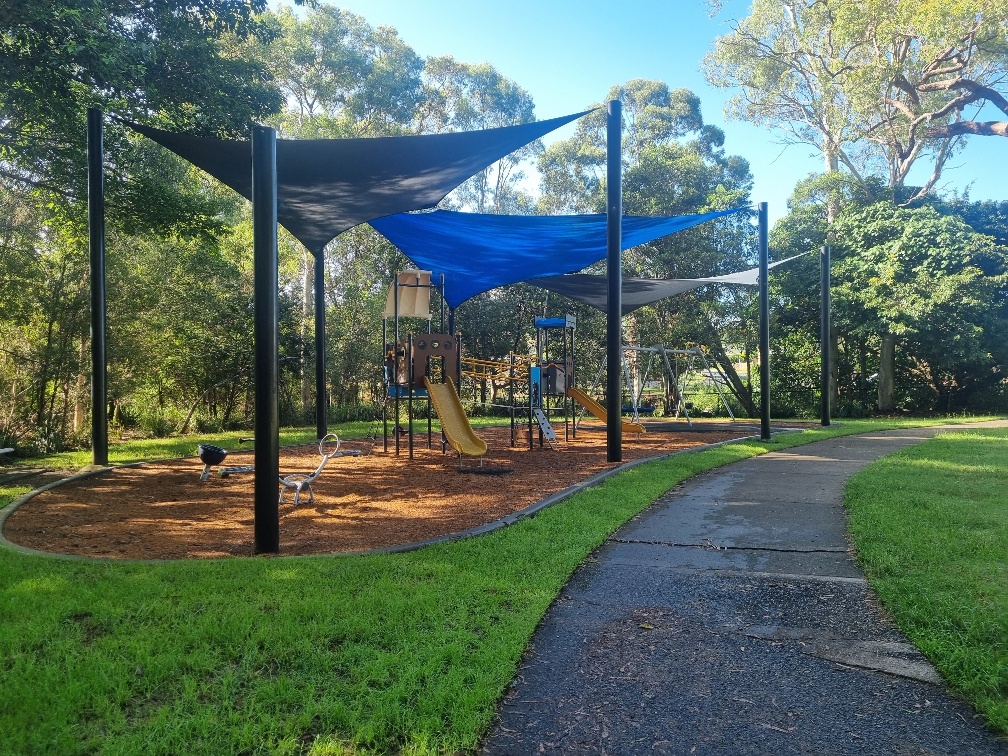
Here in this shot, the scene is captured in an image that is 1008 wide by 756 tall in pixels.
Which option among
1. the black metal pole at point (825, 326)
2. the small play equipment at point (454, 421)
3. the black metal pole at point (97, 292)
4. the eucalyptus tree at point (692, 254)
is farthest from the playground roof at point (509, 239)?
the eucalyptus tree at point (692, 254)

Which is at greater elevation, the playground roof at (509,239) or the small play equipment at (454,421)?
the playground roof at (509,239)

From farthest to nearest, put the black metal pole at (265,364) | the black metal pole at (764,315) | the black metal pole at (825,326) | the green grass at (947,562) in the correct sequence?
the black metal pole at (825,326) < the black metal pole at (764,315) < the black metal pole at (265,364) < the green grass at (947,562)

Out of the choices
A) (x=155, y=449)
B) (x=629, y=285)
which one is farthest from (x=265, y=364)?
(x=629, y=285)

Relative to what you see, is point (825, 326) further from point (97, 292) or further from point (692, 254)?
point (97, 292)

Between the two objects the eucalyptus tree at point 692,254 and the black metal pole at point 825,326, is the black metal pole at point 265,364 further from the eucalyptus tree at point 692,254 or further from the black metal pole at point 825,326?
the eucalyptus tree at point 692,254

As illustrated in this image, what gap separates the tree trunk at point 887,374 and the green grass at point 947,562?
39.0 feet

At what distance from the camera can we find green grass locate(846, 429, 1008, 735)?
2201mm

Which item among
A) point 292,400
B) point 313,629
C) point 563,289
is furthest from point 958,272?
point 313,629

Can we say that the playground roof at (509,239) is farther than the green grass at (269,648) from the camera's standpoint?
Yes

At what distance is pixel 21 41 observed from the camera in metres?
6.87

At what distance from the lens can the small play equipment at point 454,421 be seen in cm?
789

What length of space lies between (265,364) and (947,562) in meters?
3.87

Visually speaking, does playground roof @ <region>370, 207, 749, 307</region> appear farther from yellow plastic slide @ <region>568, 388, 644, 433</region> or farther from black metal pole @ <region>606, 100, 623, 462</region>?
yellow plastic slide @ <region>568, 388, 644, 433</region>

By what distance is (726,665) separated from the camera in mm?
2266
